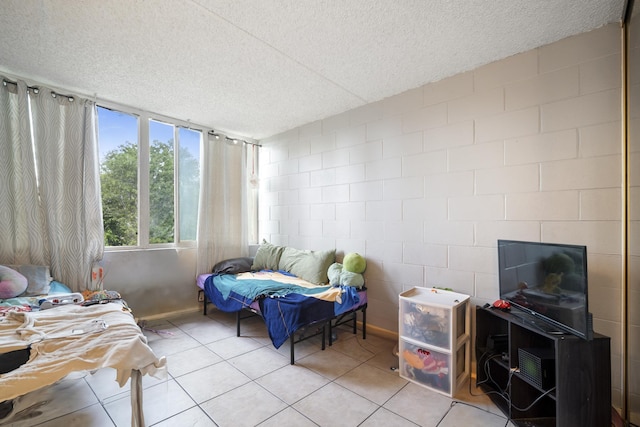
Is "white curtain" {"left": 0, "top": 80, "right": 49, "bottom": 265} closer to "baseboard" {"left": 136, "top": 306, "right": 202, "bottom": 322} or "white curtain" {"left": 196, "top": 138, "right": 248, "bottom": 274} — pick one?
"baseboard" {"left": 136, "top": 306, "right": 202, "bottom": 322}

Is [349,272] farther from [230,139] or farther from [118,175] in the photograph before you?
[118,175]

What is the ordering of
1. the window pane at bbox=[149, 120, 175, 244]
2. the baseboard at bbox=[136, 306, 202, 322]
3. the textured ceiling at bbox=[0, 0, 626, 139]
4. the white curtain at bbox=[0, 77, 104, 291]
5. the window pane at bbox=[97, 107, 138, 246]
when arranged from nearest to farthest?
1. the textured ceiling at bbox=[0, 0, 626, 139]
2. the white curtain at bbox=[0, 77, 104, 291]
3. the window pane at bbox=[97, 107, 138, 246]
4. the baseboard at bbox=[136, 306, 202, 322]
5. the window pane at bbox=[149, 120, 175, 244]

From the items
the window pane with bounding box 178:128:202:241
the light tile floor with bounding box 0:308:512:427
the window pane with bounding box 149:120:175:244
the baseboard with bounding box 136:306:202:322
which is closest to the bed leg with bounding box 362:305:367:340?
the light tile floor with bounding box 0:308:512:427

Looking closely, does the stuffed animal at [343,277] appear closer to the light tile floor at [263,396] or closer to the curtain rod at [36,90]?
the light tile floor at [263,396]

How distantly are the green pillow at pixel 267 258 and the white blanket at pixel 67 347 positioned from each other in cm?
199

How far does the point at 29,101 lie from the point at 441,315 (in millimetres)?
4037

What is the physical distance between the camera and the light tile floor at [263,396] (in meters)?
1.68

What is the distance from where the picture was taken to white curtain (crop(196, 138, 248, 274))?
12.0 ft

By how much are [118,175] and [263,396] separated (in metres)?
2.89

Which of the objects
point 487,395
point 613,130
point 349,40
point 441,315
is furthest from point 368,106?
point 487,395

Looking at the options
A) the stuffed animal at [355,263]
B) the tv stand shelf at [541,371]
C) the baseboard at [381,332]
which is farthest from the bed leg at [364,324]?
the tv stand shelf at [541,371]

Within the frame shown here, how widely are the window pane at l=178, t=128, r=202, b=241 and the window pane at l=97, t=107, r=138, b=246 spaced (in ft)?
Answer: 1.63

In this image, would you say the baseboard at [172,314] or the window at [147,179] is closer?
the window at [147,179]

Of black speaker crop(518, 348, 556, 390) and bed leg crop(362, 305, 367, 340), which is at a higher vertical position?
black speaker crop(518, 348, 556, 390)
